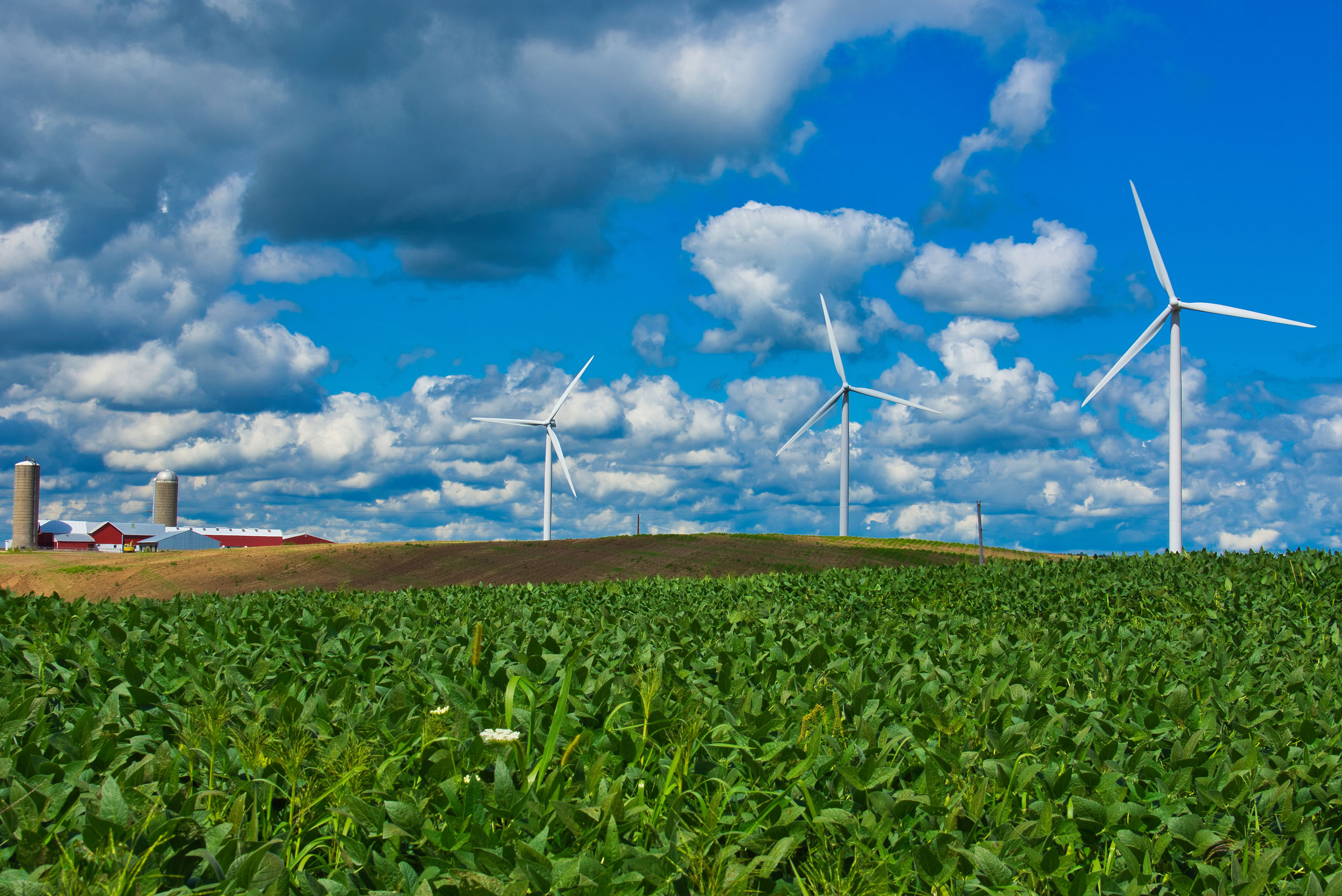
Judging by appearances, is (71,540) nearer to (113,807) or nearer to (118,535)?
(118,535)

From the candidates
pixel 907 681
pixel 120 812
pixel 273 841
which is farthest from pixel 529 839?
pixel 907 681

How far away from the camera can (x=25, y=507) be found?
9469cm

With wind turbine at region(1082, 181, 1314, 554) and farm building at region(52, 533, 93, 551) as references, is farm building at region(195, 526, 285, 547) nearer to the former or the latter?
farm building at region(52, 533, 93, 551)

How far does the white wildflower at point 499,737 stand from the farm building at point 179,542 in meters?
106

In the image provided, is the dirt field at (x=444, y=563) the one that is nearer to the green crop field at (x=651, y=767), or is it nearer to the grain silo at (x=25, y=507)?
the green crop field at (x=651, y=767)

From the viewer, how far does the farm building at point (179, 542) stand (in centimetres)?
9506

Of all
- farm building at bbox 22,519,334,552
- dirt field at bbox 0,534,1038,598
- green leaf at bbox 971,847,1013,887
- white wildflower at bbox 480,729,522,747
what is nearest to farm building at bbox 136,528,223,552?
farm building at bbox 22,519,334,552

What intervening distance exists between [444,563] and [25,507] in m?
87.8

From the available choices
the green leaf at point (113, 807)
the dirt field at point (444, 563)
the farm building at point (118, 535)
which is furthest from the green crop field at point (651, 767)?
the farm building at point (118, 535)

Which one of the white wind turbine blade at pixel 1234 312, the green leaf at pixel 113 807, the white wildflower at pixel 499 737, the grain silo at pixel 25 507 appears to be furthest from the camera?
the grain silo at pixel 25 507

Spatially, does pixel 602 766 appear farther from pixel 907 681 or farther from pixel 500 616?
pixel 500 616

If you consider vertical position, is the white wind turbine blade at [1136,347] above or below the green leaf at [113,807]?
above

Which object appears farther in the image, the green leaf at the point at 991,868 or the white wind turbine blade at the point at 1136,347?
the white wind turbine blade at the point at 1136,347

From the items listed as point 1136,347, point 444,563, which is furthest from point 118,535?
point 1136,347
